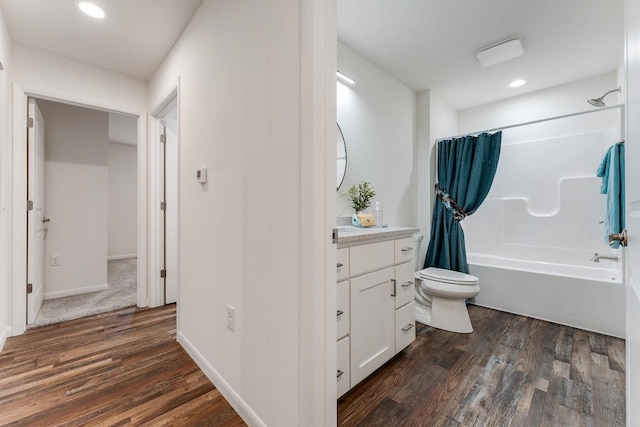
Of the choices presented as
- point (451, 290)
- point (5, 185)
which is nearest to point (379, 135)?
point (451, 290)

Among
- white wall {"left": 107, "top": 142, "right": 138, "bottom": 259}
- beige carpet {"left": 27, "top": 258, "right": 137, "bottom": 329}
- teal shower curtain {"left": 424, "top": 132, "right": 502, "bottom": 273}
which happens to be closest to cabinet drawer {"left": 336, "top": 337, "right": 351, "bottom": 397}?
teal shower curtain {"left": 424, "top": 132, "right": 502, "bottom": 273}

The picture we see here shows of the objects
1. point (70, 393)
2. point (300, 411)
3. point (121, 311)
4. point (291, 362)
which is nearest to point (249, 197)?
point (291, 362)

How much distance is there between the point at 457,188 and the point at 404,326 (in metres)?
1.77

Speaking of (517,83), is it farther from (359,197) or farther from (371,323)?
(371,323)

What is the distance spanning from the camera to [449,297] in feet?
7.29

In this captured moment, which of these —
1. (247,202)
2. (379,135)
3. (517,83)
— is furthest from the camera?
(517,83)

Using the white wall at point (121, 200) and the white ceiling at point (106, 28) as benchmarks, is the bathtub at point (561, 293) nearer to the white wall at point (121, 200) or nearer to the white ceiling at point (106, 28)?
the white ceiling at point (106, 28)

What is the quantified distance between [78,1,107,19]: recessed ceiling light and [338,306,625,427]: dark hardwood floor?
2747 millimetres

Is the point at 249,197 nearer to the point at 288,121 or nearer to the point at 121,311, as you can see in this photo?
the point at 288,121

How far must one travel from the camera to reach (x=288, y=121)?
3.34ft

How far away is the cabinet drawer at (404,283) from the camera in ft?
5.87

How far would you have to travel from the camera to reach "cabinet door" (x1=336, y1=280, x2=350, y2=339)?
4.49 ft

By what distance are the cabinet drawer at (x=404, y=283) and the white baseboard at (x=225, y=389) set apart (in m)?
1.03

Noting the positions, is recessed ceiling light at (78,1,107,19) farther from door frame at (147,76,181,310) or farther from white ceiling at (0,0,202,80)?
door frame at (147,76,181,310)
